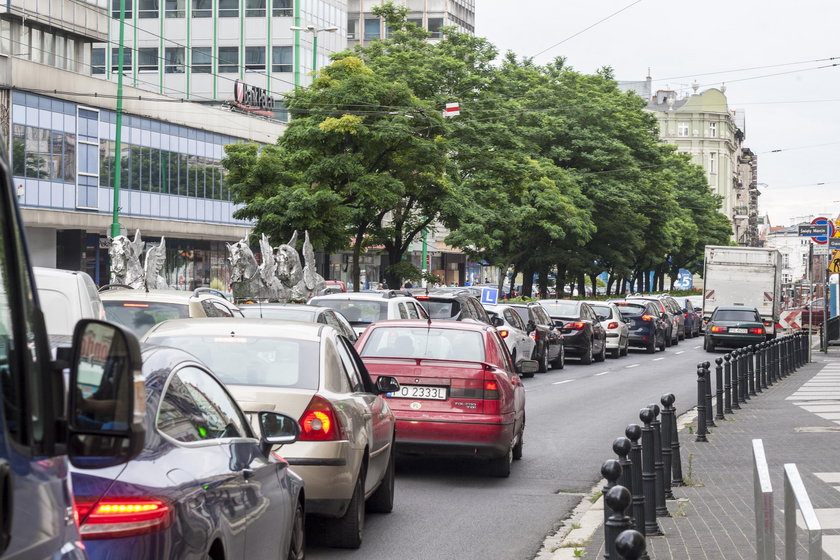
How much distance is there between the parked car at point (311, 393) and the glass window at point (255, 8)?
73358mm

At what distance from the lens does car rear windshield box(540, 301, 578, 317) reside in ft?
113

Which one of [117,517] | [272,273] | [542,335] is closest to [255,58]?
[272,273]

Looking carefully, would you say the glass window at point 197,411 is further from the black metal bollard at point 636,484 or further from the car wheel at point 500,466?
the car wheel at point 500,466

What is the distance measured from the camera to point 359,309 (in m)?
20.9

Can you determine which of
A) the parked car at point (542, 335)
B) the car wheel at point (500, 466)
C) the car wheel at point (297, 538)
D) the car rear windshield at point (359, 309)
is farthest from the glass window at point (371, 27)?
the car wheel at point (297, 538)

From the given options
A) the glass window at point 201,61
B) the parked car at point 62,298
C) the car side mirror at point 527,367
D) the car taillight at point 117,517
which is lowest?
the car side mirror at point 527,367

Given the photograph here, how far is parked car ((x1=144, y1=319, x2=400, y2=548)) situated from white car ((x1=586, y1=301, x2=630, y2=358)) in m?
28.5

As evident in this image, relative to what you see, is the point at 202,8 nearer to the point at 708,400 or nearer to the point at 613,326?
the point at 613,326

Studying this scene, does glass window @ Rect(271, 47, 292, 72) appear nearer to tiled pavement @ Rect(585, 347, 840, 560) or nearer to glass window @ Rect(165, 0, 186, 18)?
glass window @ Rect(165, 0, 186, 18)

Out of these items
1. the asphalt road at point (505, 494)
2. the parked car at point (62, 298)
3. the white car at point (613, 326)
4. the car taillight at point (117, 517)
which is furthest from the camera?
the white car at point (613, 326)

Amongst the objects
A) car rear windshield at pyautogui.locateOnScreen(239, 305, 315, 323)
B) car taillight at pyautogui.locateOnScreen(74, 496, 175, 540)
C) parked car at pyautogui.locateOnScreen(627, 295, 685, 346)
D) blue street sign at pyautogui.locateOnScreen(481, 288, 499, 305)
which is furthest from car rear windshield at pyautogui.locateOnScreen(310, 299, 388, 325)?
parked car at pyautogui.locateOnScreen(627, 295, 685, 346)

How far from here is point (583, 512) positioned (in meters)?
10.7

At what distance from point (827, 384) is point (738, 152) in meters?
163

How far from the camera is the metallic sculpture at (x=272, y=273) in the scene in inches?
1524
